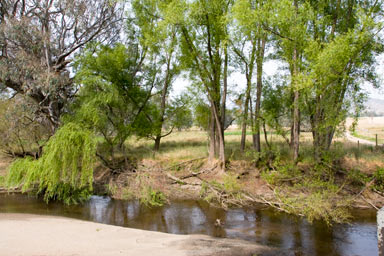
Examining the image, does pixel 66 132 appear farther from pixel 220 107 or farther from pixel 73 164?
pixel 220 107

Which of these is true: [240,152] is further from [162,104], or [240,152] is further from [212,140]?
[162,104]

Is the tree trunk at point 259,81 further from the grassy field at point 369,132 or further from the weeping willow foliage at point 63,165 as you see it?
the weeping willow foliage at point 63,165

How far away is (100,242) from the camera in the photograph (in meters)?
10.0

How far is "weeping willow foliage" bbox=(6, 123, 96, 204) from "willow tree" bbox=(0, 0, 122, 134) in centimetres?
270

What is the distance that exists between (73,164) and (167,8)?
30.5ft

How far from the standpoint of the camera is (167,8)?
53.3 ft

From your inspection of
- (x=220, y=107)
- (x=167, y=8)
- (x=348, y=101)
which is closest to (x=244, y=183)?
(x=220, y=107)

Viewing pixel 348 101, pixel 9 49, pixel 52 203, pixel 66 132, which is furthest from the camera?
pixel 9 49

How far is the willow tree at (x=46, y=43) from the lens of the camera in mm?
16875

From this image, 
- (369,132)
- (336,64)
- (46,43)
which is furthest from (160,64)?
(369,132)

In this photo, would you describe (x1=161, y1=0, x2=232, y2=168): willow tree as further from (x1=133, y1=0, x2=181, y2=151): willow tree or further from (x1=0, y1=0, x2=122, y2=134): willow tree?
(x1=0, y1=0, x2=122, y2=134): willow tree

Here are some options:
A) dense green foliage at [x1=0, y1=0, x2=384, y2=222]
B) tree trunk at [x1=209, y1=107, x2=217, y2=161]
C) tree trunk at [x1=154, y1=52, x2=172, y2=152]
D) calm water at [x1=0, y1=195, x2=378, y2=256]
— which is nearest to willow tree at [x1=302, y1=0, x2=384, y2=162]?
dense green foliage at [x1=0, y1=0, x2=384, y2=222]

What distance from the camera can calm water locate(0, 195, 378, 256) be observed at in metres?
10.6

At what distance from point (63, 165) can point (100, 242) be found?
6.75 metres
